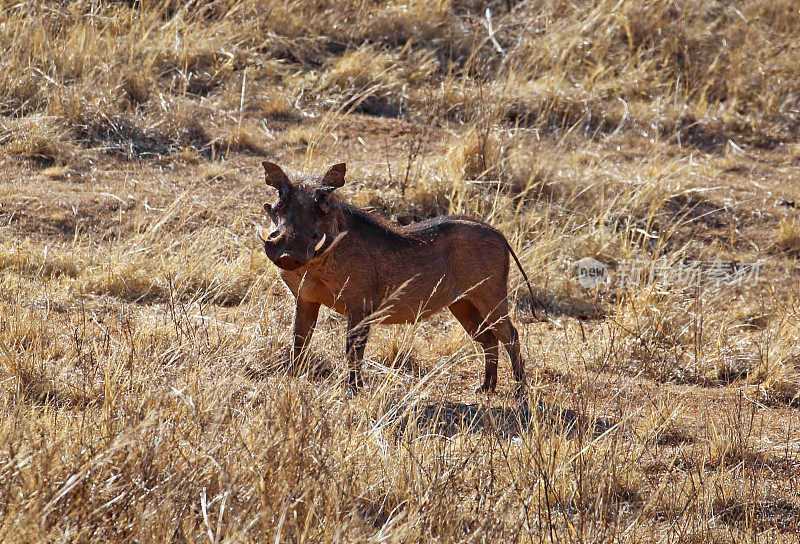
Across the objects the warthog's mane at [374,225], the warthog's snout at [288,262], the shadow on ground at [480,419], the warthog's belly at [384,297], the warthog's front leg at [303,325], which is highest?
the warthog's snout at [288,262]

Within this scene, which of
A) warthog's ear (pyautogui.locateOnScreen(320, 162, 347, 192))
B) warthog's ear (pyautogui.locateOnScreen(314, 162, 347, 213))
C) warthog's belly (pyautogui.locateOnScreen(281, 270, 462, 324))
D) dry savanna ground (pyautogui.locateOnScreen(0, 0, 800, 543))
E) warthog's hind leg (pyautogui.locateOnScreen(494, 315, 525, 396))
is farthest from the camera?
warthog's hind leg (pyautogui.locateOnScreen(494, 315, 525, 396))

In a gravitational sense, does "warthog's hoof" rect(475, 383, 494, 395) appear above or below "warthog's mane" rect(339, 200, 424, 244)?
below

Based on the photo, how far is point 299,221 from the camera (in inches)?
157

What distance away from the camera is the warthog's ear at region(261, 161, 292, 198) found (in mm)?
4031

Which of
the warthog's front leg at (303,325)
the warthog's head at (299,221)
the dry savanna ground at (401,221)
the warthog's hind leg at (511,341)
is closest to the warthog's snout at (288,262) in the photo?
the warthog's head at (299,221)

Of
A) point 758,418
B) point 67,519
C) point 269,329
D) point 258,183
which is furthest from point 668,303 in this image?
point 67,519

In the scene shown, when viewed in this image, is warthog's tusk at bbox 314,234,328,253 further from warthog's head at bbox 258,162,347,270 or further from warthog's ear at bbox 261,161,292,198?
warthog's ear at bbox 261,161,292,198

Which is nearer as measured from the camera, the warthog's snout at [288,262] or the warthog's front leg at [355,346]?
the warthog's snout at [288,262]

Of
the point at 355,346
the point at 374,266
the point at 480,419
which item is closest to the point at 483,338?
the point at 480,419

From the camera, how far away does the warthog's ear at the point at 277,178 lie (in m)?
4.03

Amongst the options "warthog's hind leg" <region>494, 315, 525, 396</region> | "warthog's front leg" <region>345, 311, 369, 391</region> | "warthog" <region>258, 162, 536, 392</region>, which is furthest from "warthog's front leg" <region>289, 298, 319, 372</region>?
"warthog's hind leg" <region>494, 315, 525, 396</region>

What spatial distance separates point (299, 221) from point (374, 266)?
58 cm

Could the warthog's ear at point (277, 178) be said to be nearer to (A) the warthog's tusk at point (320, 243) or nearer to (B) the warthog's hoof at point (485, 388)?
(A) the warthog's tusk at point (320, 243)

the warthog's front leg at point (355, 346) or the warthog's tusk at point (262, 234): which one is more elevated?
the warthog's tusk at point (262, 234)
